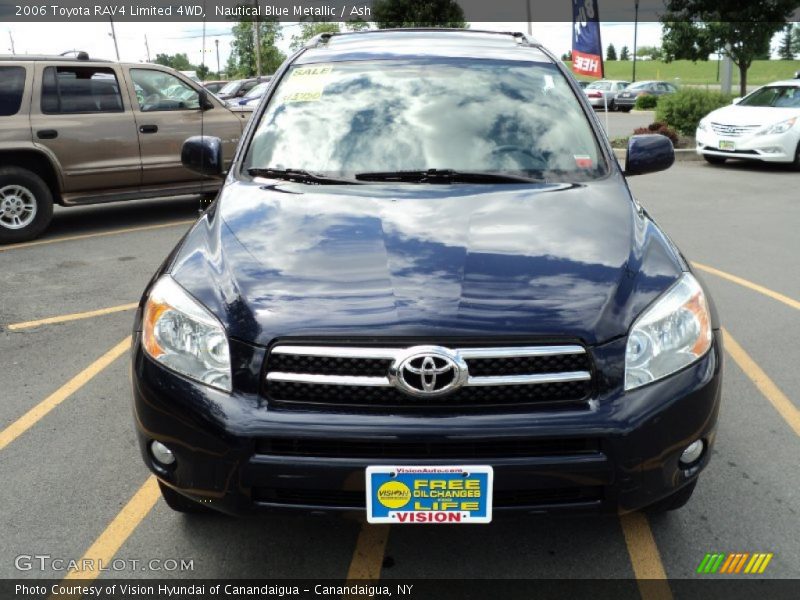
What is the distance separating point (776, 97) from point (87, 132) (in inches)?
462

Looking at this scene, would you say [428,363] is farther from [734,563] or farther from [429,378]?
[734,563]

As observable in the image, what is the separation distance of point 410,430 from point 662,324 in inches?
34.2

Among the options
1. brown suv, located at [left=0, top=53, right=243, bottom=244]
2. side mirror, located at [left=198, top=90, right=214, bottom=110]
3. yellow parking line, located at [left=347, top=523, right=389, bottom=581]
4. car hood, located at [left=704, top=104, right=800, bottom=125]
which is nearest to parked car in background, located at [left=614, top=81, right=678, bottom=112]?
car hood, located at [left=704, top=104, right=800, bottom=125]

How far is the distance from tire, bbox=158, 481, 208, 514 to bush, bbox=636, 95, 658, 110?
117ft

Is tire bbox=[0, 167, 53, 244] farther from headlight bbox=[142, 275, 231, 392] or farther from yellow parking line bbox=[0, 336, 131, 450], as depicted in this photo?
headlight bbox=[142, 275, 231, 392]

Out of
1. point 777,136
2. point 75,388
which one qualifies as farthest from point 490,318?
point 777,136

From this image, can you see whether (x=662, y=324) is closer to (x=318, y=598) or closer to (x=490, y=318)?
(x=490, y=318)

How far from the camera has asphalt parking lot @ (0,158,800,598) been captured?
2.82m

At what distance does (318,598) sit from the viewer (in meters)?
2.67

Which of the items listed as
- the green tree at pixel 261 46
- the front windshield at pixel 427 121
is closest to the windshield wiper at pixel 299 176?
the front windshield at pixel 427 121

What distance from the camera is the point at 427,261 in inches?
105

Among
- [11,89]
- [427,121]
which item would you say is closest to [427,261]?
[427,121]

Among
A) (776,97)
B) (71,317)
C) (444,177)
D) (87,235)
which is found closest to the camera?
(444,177)

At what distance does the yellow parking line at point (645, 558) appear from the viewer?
8.77 ft
